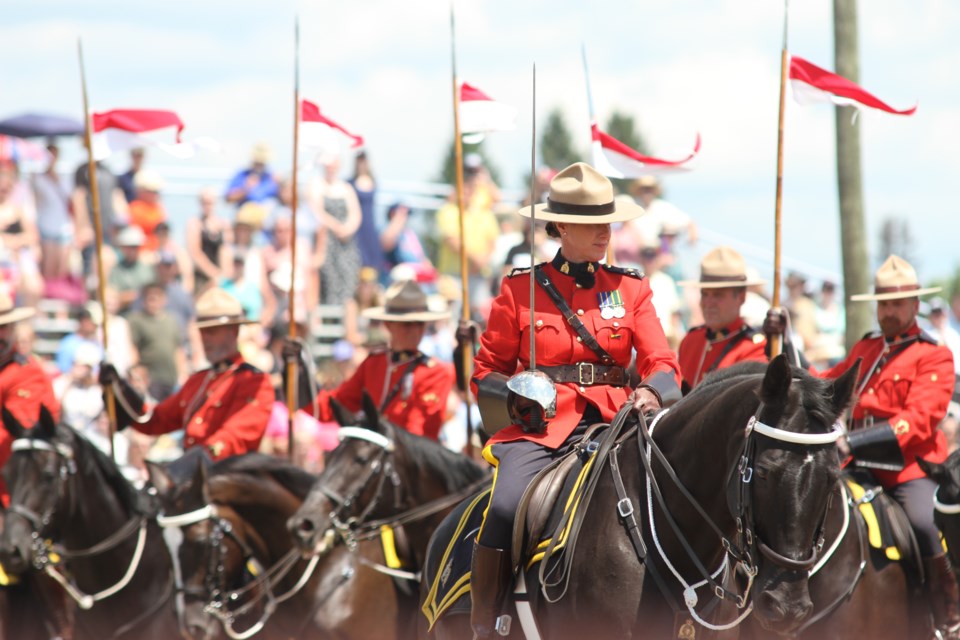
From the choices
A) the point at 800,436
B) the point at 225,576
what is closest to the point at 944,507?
the point at 800,436

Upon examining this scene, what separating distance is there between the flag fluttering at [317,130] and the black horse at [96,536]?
10.9ft

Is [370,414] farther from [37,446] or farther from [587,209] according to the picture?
[587,209]

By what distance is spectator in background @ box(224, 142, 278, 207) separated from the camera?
1811 cm

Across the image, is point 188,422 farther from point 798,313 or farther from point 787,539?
point 798,313

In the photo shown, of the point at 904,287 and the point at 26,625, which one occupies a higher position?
the point at 904,287

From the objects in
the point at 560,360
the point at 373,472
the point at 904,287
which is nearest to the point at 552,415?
the point at 560,360

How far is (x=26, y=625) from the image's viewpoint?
10469mm

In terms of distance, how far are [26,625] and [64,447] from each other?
53.1 inches

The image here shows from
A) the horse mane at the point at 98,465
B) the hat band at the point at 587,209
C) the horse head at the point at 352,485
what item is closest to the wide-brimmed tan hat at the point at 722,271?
the horse head at the point at 352,485

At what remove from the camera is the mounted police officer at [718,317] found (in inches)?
392

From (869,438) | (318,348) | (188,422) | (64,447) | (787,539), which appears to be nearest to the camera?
(787,539)

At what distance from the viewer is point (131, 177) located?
17.4 metres

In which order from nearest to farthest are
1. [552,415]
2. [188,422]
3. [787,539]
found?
[787,539]
[552,415]
[188,422]

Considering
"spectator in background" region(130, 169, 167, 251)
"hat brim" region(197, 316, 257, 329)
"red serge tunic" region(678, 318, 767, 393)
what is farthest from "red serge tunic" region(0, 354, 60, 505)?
"spectator in background" region(130, 169, 167, 251)
